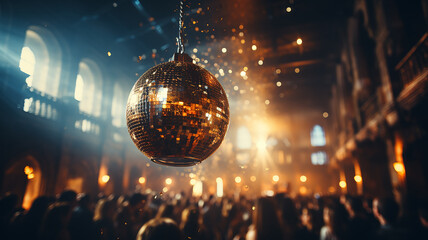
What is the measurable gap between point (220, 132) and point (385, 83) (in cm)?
739

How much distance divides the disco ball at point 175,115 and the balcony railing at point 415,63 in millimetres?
5202

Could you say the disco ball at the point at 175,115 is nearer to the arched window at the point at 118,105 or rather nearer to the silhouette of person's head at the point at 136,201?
the silhouette of person's head at the point at 136,201

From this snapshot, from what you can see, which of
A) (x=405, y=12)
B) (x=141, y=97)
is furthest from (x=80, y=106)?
(x=405, y=12)

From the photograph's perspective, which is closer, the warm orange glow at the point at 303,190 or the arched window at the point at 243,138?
the warm orange glow at the point at 303,190

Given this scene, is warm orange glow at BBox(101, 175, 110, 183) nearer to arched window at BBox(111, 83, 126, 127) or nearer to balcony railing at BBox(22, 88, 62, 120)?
arched window at BBox(111, 83, 126, 127)

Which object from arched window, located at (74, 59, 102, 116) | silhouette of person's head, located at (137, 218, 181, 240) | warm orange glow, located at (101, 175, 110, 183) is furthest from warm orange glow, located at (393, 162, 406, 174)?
arched window, located at (74, 59, 102, 116)

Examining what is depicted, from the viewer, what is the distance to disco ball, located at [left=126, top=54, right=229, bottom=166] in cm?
115

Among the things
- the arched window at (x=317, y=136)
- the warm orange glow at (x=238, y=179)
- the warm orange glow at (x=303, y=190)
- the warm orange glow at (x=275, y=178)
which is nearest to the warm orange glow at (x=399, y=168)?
the warm orange glow at (x=238, y=179)

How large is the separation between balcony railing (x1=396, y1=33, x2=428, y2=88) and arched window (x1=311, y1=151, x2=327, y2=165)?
1701 centimetres

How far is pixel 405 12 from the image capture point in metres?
6.48

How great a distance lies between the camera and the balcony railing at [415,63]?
484cm

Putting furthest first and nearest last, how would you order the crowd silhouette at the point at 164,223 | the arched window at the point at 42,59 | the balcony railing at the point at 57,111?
the arched window at the point at 42,59 < the balcony railing at the point at 57,111 < the crowd silhouette at the point at 164,223

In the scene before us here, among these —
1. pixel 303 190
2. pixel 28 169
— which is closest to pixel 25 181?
pixel 28 169

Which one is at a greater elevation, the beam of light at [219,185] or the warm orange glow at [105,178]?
the warm orange glow at [105,178]
